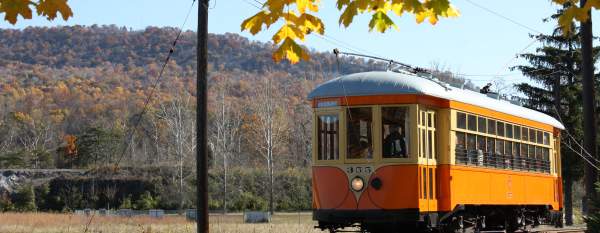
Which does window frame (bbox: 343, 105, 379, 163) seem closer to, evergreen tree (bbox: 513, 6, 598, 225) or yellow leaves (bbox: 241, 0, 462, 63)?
yellow leaves (bbox: 241, 0, 462, 63)

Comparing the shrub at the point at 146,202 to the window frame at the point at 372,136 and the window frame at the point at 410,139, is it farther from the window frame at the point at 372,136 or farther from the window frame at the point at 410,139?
the window frame at the point at 410,139

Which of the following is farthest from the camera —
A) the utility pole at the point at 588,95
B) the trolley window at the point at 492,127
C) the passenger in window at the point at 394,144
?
the utility pole at the point at 588,95

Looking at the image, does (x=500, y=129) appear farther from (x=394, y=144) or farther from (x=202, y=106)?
(x=202, y=106)

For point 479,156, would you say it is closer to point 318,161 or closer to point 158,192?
point 318,161

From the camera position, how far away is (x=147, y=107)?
92.5 m

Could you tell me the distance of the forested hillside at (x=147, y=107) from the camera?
212 feet

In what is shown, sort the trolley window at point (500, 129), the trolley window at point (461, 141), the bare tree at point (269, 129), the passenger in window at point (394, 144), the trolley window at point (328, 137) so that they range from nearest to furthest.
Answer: the passenger in window at point (394, 144) → the trolley window at point (328, 137) → the trolley window at point (461, 141) → the trolley window at point (500, 129) → the bare tree at point (269, 129)

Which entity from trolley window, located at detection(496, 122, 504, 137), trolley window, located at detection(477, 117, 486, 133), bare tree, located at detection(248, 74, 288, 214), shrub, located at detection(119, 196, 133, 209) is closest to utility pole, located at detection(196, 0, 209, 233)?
trolley window, located at detection(477, 117, 486, 133)

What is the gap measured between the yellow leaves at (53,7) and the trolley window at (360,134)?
10078 millimetres

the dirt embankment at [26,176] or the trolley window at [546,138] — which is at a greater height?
the trolley window at [546,138]

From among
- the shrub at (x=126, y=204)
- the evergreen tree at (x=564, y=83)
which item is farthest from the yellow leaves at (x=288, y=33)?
the shrub at (x=126, y=204)

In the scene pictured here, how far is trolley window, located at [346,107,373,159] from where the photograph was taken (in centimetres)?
1588

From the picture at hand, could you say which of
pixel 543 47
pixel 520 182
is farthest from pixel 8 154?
pixel 520 182

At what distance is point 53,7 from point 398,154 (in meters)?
10.2
